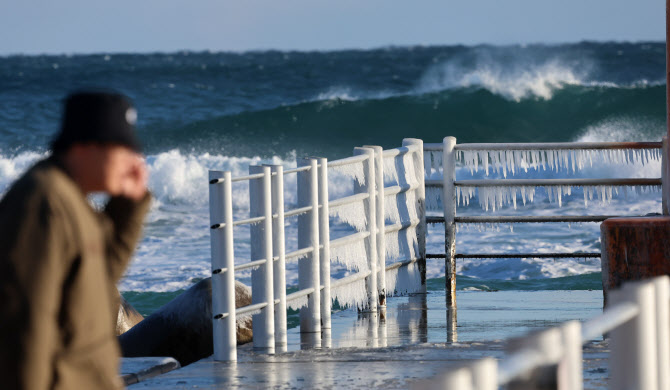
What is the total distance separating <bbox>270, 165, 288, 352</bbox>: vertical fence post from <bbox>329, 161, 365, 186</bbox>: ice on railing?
101 cm

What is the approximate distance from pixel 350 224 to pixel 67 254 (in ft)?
21.0

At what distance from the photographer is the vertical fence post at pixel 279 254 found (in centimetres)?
740

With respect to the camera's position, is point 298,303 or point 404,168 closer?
point 298,303

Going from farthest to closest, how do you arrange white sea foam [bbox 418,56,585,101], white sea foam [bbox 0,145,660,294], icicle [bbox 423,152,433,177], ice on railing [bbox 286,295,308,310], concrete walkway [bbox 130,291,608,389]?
white sea foam [bbox 418,56,585,101], white sea foam [bbox 0,145,660,294], icicle [bbox 423,152,433,177], ice on railing [bbox 286,295,308,310], concrete walkway [bbox 130,291,608,389]

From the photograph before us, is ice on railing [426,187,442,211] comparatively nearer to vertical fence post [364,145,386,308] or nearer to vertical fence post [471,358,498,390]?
vertical fence post [364,145,386,308]

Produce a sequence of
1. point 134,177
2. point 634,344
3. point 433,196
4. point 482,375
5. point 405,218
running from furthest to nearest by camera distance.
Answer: point 433,196 → point 405,218 → point 634,344 → point 134,177 → point 482,375

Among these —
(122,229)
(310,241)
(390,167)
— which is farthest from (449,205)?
(122,229)

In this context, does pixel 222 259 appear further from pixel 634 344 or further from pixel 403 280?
pixel 634 344

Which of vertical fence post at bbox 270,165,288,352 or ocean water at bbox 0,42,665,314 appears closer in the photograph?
vertical fence post at bbox 270,165,288,352

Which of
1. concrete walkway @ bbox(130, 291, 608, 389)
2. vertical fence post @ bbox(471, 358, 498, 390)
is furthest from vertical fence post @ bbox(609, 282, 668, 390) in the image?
concrete walkway @ bbox(130, 291, 608, 389)

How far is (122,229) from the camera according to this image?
2.95 m

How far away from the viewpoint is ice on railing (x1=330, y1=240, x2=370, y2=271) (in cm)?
856

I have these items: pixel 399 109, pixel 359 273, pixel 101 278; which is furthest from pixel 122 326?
pixel 399 109

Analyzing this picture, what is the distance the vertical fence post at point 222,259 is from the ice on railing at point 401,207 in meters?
2.90
